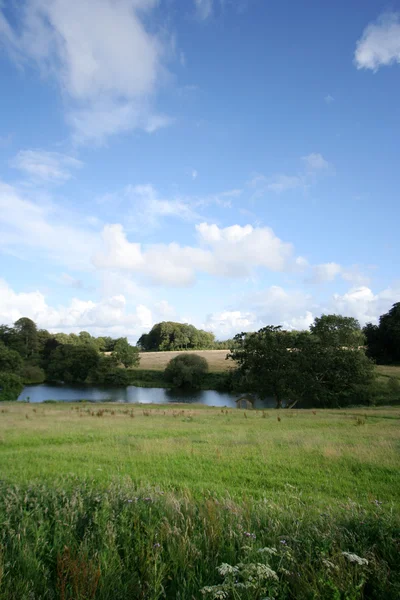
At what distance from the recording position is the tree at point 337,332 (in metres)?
49.8

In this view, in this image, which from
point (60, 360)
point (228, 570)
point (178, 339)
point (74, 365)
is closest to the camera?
point (228, 570)

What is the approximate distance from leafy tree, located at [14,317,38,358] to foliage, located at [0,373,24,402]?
50.2m

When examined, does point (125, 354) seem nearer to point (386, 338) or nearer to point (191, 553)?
point (386, 338)

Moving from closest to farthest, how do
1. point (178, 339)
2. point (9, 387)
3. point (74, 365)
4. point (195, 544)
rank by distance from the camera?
1. point (195, 544)
2. point (9, 387)
3. point (74, 365)
4. point (178, 339)

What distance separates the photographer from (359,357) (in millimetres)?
46344

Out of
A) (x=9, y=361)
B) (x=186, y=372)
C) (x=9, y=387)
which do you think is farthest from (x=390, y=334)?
(x=9, y=361)

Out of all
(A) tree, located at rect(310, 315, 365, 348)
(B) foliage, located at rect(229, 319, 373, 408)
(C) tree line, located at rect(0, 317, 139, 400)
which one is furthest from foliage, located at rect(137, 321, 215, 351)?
(B) foliage, located at rect(229, 319, 373, 408)

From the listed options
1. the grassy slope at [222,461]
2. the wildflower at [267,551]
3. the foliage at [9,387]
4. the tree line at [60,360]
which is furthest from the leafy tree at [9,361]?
the wildflower at [267,551]

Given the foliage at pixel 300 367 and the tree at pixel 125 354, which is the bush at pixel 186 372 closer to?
the tree at pixel 125 354

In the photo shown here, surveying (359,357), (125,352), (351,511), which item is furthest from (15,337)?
(351,511)

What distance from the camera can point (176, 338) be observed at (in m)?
160

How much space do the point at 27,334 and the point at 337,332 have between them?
94.7 m

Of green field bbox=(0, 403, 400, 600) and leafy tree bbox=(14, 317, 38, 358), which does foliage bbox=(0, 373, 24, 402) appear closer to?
leafy tree bbox=(14, 317, 38, 358)

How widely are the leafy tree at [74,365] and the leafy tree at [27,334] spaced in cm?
1691
